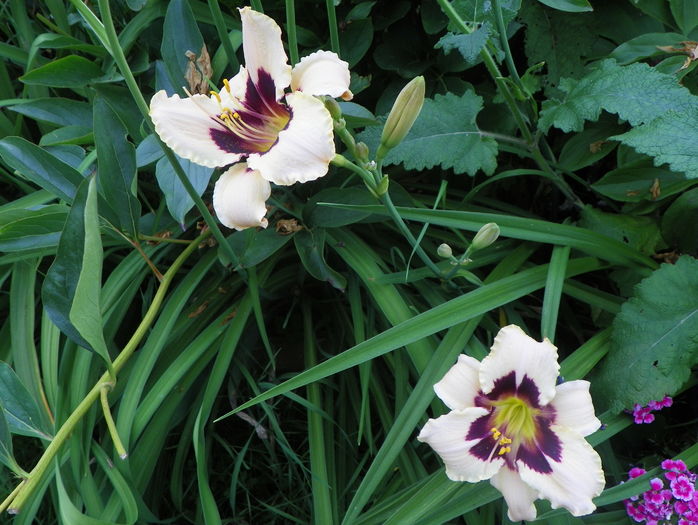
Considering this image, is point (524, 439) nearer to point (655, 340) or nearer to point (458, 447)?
point (458, 447)

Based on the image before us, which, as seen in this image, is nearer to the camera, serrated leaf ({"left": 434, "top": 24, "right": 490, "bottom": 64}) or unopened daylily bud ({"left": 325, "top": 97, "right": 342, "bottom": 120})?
unopened daylily bud ({"left": 325, "top": 97, "right": 342, "bottom": 120})

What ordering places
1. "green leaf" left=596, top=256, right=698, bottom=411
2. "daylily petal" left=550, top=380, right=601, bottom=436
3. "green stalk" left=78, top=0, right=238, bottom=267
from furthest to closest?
"green leaf" left=596, top=256, right=698, bottom=411
"daylily petal" left=550, top=380, right=601, bottom=436
"green stalk" left=78, top=0, right=238, bottom=267

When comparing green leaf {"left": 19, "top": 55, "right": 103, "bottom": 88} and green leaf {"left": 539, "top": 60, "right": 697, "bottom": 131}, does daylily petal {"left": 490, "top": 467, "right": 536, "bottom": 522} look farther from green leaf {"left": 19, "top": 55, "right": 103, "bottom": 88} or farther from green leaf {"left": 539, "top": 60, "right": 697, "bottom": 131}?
green leaf {"left": 19, "top": 55, "right": 103, "bottom": 88}

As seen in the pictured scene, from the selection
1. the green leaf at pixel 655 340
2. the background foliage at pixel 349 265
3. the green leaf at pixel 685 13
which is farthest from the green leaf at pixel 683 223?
the green leaf at pixel 685 13

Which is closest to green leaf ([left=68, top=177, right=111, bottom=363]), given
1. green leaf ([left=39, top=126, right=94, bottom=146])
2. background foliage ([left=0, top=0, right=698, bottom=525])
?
background foliage ([left=0, top=0, right=698, bottom=525])

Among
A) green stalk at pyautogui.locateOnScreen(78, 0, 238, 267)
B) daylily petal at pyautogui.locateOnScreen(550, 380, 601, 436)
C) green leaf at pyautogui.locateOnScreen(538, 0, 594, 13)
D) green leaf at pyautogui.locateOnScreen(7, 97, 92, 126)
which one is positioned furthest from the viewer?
green leaf at pyautogui.locateOnScreen(7, 97, 92, 126)

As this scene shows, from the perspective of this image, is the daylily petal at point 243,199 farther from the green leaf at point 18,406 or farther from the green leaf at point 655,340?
the green leaf at point 655,340
